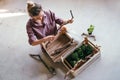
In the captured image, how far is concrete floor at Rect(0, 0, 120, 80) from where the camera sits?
6.37 feet

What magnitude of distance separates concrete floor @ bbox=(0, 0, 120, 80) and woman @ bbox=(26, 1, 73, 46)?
310 millimetres

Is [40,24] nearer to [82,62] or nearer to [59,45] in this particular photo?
[59,45]

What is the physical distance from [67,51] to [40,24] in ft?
1.08

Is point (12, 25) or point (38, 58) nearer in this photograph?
point (38, 58)

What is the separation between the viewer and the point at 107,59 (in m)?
1.97

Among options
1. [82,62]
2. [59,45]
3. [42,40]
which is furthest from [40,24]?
[82,62]

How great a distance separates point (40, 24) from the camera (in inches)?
68.3

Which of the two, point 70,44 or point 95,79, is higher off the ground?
point 70,44

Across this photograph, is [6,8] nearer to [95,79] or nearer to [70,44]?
[70,44]

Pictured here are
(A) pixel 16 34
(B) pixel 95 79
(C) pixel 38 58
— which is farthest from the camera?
(A) pixel 16 34

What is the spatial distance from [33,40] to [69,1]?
0.76 meters

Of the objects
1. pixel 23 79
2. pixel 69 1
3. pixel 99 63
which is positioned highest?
pixel 69 1

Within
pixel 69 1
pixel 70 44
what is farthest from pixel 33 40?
pixel 69 1

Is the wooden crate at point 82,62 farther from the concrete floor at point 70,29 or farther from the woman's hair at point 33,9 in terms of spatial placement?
the woman's hair at point 33,9
